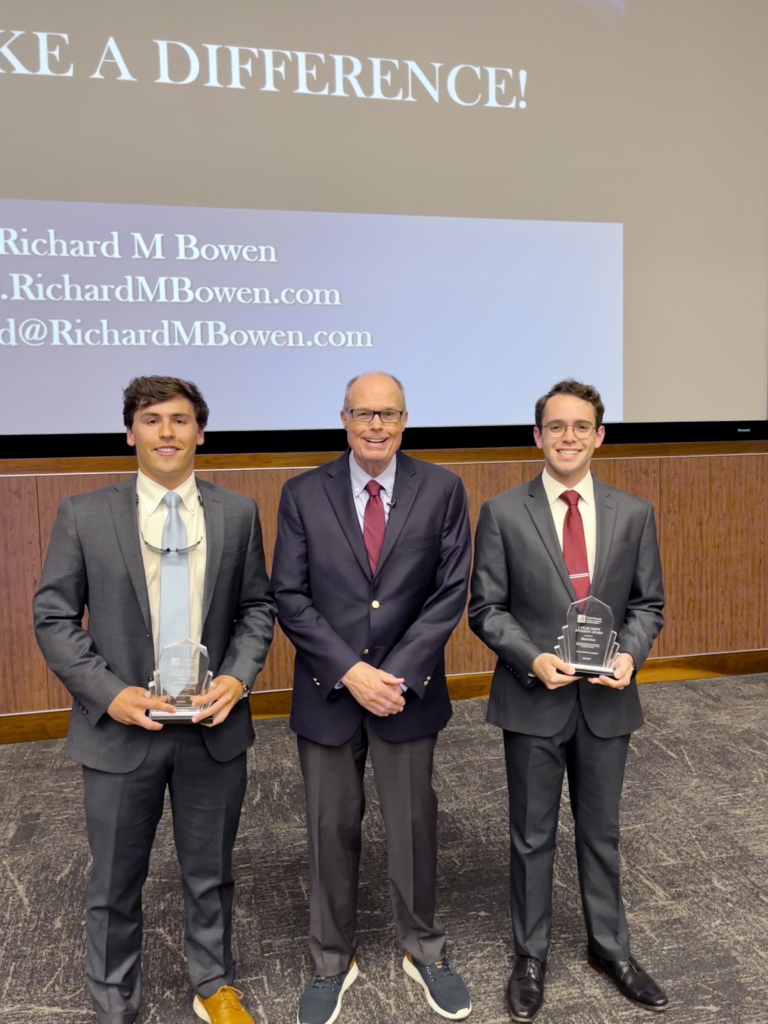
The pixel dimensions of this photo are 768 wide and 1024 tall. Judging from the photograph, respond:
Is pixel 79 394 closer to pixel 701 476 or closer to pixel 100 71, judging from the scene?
pixel 100 71

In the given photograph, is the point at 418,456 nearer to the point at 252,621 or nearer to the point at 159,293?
the point at 159,293

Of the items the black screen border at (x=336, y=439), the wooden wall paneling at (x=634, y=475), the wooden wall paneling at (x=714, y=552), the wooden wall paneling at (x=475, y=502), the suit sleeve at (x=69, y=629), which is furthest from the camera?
the wooden wall paneling at (x=714, y=552)

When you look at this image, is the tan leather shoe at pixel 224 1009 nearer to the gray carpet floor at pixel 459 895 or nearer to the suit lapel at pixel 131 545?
the gray carpet floor at pixel 459 895

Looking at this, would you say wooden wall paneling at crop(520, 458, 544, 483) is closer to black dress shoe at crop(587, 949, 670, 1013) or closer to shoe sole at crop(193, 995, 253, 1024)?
black dress shoe at crop(587, 949, 670, 1013)

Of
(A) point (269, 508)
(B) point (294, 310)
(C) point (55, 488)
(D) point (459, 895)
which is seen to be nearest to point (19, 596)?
(C) point (55, 488)

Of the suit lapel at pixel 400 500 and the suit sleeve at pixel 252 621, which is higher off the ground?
the suit lapel at pixel 400 500

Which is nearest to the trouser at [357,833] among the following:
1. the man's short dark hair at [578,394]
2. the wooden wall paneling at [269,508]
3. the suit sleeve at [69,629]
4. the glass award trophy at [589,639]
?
the glass award trophy at [589,639]

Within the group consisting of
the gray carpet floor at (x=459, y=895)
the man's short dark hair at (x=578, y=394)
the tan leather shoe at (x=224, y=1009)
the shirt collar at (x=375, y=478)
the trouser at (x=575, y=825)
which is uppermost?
the man's short dark hair at (x=578, y=394)

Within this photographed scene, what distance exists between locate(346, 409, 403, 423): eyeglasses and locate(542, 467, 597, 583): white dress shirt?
17.7 inches

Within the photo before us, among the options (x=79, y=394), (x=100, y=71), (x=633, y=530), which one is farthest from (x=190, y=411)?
(x=100, y=71)

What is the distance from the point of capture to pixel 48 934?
245cm

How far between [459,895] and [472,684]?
2.02 meters

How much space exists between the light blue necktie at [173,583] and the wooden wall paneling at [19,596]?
2335mm

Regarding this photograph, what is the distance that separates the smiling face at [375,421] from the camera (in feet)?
6.66
